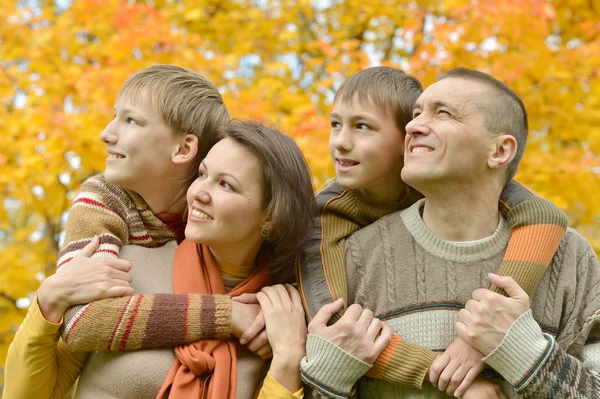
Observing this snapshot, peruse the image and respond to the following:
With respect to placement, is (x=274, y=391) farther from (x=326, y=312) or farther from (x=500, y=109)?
(x=500, y=109)

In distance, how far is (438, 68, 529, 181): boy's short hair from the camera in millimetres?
2178

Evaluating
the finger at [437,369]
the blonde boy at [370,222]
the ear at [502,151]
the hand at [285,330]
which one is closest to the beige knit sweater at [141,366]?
the hand at [285,330]

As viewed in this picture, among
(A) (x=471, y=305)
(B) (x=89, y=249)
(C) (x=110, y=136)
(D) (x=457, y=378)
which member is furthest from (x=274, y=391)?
(C) (x=110, y=136)

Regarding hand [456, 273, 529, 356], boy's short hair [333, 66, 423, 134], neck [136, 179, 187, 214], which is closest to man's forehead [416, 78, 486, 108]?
boy's short hair [333, 66, 423, 134]

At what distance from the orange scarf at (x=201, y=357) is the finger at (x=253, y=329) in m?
0.05

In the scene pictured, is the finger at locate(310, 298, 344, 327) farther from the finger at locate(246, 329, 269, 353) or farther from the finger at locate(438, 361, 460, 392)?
the finger at locate(438, 361, 460, 392)

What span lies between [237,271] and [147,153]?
0.52 meters

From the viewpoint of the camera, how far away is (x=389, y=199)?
8.04 ft

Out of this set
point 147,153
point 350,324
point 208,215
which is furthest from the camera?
point 147,153

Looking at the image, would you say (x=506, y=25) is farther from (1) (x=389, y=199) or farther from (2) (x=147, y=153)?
(2) (x=147, y=153)

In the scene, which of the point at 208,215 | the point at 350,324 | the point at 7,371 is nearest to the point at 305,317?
the point at 350,324

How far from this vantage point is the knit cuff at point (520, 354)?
1888 millimetres

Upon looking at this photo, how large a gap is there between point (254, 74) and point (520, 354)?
3.78 meters

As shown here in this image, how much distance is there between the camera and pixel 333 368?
78.5 inches
